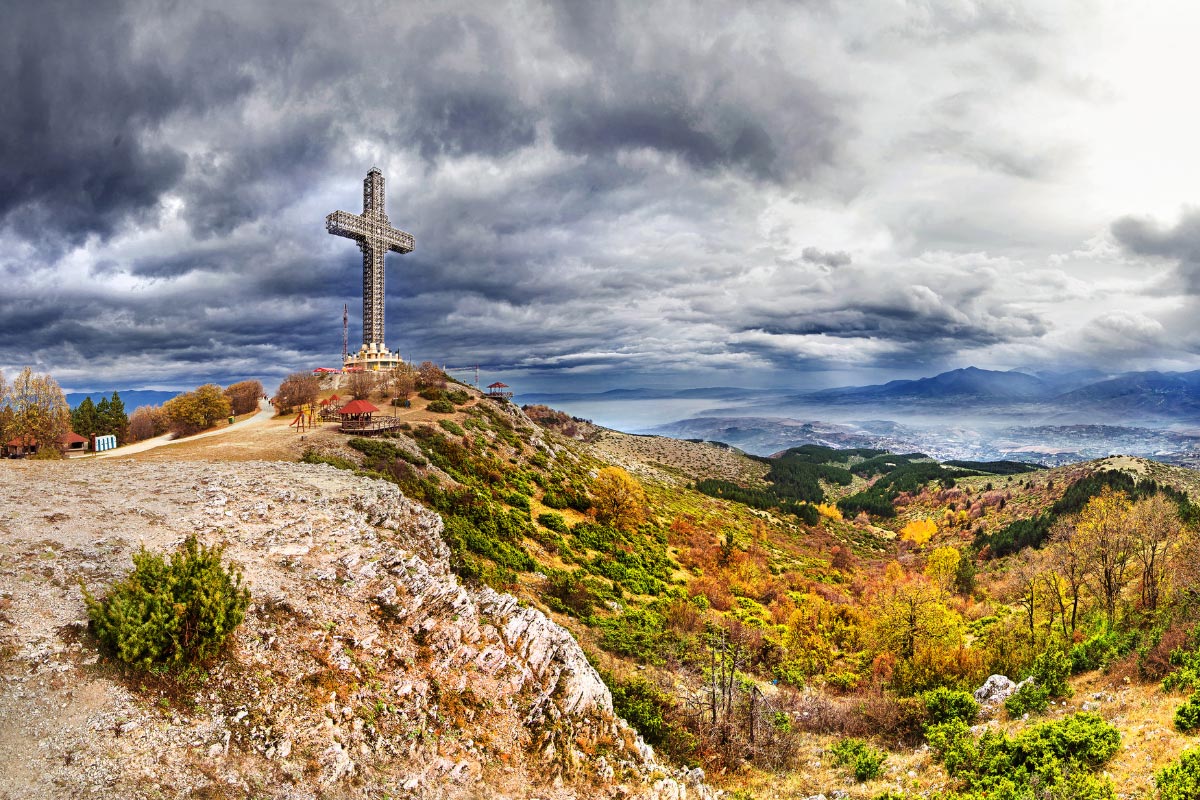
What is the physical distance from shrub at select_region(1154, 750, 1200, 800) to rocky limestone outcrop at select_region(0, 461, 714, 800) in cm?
1140

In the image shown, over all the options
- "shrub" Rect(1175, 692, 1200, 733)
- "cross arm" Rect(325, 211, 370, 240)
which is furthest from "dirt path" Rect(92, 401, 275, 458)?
"shrub" Rect(1175, 692, 1200, 733)

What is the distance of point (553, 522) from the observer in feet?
133

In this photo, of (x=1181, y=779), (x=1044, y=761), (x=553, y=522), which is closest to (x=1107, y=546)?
(x=1044, y=761)

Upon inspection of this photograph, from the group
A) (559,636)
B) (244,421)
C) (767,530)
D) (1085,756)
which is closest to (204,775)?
(559,636)

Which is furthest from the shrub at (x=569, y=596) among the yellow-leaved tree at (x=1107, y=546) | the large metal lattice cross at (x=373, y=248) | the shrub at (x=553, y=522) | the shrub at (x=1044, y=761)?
the large metal lattice cross at (x=373, y=248)

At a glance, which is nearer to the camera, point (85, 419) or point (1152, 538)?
point (1152, 538)

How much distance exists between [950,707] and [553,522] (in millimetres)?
26413

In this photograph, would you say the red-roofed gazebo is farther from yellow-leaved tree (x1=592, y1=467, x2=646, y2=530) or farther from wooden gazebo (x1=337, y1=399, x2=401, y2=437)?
yellow-leaved tree (x1=592, y1=467, x2=646, y2=530)

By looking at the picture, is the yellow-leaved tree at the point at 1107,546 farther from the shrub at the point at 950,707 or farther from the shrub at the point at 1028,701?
the shrub at the point at 950,707

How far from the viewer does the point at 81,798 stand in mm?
9148

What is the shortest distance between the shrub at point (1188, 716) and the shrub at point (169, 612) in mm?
26456

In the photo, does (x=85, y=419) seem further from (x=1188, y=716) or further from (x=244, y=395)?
(x=1188, y=716)

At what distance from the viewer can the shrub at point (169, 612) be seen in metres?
11.9

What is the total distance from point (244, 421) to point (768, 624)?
4568 centimetres
